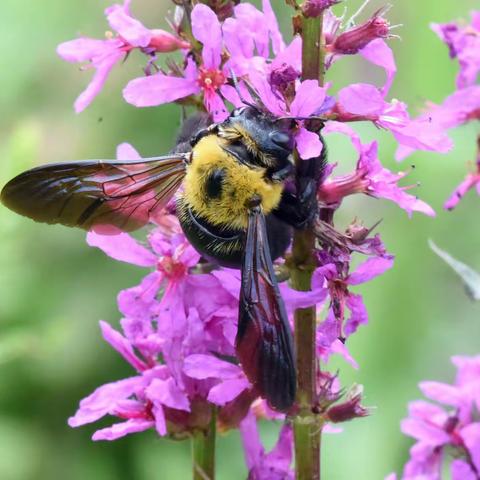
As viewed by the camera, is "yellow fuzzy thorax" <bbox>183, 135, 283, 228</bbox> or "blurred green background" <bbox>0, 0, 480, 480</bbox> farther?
"blurred green background" <bbox>0, 0, 480, 480</bbox>

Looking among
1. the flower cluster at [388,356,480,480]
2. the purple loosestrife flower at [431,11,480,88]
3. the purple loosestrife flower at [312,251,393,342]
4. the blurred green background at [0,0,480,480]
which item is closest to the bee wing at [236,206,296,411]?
the purple loosestrife flower at [312,251,393,342]

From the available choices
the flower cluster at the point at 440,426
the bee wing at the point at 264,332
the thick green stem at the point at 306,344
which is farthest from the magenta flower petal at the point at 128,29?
the flower cluster at the point at 440,426

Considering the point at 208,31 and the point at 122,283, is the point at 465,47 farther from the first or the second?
the point at 122,283

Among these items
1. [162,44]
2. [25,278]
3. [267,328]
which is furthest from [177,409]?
[25,278]

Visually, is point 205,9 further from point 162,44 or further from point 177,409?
point 177,409

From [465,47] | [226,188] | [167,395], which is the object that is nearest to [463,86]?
[465,47]

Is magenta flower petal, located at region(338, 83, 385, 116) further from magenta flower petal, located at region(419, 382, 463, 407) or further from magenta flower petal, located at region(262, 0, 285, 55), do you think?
magenta flower petal, located at region(419, 382, 463, 407)
